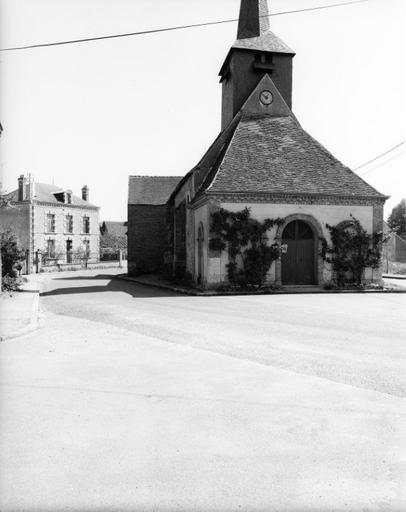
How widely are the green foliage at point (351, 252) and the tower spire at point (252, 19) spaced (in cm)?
1212

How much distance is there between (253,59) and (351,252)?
11.5 metres

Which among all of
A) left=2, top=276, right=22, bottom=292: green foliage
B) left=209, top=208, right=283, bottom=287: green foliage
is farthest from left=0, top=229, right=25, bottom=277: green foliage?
left=209, top=208, right=283, bottom=287: green foliage

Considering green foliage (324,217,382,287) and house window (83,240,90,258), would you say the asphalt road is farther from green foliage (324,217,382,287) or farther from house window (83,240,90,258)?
house window (83,240,90,258)

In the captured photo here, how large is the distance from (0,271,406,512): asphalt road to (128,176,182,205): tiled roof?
26.6 m

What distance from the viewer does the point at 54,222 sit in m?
48.2

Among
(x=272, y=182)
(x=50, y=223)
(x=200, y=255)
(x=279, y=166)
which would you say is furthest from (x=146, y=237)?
(x=50, y=223)

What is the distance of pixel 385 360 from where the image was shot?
6410 millimetres

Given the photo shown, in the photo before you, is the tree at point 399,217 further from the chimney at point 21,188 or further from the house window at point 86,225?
the chimney at point 21,188

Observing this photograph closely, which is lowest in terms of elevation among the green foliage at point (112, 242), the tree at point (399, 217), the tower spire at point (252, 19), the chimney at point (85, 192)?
the green foliage at point (112, 242)

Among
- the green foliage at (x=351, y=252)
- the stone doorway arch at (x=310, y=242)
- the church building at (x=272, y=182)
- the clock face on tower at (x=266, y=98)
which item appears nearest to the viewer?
the church building at (x=272, y=182)

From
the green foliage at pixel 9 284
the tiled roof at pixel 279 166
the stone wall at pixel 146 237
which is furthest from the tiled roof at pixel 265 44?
the green foliage at pixel 9 284

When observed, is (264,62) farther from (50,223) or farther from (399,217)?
(399,217)

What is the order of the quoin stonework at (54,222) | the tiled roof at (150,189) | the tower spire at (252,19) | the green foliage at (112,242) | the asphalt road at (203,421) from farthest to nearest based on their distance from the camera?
1. the green foliage at (112,242)
2. the quoin stonework at (54,222)
3. the tiled roof at (150,189)
4. the tower spire at (252,19)
5. the asphalt road at (203,421)

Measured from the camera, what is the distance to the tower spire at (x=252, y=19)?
2406 cm
